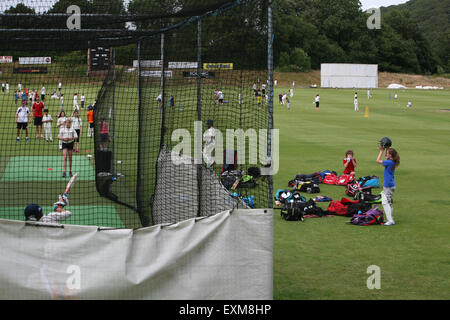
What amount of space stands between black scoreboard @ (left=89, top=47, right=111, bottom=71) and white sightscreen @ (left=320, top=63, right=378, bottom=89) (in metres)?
91.3

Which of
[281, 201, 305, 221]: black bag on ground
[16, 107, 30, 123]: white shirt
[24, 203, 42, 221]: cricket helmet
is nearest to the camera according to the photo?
[24, 203, 42, 221]: cricket helmet

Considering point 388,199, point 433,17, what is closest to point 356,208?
point 388,199

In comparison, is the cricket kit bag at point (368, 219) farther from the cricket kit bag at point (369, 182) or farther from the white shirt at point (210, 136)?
the white shirt at point (210, 136)

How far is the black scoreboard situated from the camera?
12.1 metres

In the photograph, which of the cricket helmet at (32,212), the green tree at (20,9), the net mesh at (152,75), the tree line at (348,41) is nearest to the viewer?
the cricket helmet at (32,212)

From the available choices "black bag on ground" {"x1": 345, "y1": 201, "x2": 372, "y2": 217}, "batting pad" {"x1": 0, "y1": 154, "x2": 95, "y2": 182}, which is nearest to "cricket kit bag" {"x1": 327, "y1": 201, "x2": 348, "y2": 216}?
"black bag on ground" {"x1": 345, "y1": 201, "x2": 372, "y2": 217}

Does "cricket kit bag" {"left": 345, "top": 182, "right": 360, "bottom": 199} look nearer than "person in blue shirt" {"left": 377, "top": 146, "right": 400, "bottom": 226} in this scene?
No

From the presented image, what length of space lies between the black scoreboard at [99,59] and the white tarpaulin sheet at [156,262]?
5.35 m

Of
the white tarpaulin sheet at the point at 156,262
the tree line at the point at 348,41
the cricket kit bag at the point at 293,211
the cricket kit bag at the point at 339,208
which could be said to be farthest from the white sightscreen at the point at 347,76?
the white tarpaulin sheet at the point at 156,262

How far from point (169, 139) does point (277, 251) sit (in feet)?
18.5

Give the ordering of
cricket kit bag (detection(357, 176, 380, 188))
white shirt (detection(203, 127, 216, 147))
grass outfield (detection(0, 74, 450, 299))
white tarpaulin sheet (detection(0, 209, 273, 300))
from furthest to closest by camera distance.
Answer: cricket kit bag (detection(357, 176, 380, 188)) → white shirt (detection(203, 127, 216, 147)) → grass outfield (detection(0, 74, 450, 299)) → white tarpaulin sheet (detection(0, 209, 273, 300))

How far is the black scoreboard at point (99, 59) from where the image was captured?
12148 millimetres

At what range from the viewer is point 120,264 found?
7320 mm

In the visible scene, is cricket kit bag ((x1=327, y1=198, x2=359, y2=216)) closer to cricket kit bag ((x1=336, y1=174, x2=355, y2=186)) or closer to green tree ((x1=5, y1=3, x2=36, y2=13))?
cricket kit bag ((x1=336, y1=174, x2=355, y2=186))
